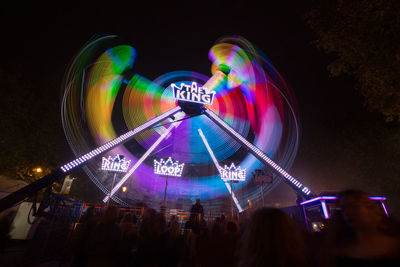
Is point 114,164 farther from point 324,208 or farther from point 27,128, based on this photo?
point 324,208

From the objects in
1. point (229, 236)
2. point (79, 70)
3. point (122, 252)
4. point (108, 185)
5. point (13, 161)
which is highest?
point (79, 70)

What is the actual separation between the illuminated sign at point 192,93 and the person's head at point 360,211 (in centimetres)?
1895

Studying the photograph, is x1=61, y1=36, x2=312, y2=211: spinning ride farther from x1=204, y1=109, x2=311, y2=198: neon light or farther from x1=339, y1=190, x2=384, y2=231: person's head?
x1=339, y1=190, x2=384, y2=231: person's head

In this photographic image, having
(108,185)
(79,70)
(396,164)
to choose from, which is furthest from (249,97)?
(108,185)

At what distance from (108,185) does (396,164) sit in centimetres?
4239

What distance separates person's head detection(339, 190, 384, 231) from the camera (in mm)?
2133

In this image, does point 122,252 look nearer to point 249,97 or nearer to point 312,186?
point 249,97

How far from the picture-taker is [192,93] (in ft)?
69.0

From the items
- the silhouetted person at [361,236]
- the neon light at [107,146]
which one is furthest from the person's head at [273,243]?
the neon light at [107,146]

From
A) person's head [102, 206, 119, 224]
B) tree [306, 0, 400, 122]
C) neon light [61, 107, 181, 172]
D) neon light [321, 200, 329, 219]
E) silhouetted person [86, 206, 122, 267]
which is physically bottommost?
silhouetted person [86, 206, 122, 267]

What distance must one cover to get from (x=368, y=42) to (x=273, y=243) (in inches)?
465

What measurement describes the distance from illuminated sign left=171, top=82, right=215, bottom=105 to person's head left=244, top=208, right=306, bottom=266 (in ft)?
62.9

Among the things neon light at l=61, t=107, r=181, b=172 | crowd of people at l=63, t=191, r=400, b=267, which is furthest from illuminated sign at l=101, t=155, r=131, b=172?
crowd of people at l=63, t=191, r=400, b=267

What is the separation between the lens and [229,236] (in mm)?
4180
